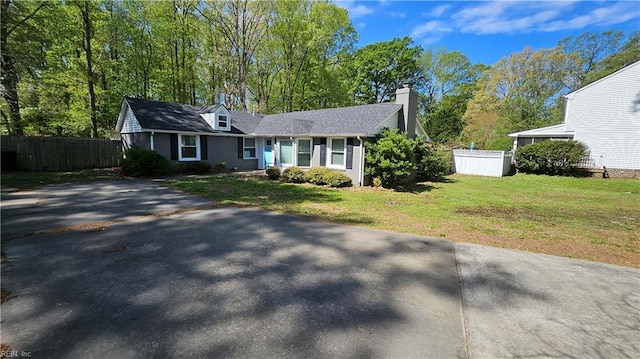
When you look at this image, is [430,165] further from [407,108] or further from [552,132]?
[552,132]

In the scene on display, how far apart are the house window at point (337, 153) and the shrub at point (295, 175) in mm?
1584

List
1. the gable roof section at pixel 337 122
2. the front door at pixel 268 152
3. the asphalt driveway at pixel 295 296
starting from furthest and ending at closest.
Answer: the front door at pixel 268 152, the gable roof section at pixel 337 122, the asphalt driveway at pixel 295 296

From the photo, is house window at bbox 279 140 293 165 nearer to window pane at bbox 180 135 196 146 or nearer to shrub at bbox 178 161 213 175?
shrub at bbox 178 161 213 175

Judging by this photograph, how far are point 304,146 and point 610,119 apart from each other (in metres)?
20.5

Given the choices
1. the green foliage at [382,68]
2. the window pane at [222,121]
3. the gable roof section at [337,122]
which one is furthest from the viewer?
the green foliage at [382,68]

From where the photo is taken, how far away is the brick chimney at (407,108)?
540 inches

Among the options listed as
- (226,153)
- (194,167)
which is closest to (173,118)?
(194,167)

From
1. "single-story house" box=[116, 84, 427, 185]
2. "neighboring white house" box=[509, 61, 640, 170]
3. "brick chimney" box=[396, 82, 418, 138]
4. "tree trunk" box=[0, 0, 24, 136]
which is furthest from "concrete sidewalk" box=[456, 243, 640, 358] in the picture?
"tree trunk" box=[0, 0, 24, 136]

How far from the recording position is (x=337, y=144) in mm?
13781

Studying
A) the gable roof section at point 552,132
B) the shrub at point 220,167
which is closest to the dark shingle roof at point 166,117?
the shrub at point 220,167

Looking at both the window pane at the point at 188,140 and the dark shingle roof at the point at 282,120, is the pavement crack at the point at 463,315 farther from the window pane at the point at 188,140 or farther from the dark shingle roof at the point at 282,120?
the window pane at the point at 188,140

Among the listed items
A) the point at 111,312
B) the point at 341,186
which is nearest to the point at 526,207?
the point at 341,186

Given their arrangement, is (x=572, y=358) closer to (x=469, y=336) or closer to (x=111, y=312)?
(x=469, y=336)

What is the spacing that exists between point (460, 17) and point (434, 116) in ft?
65.3
